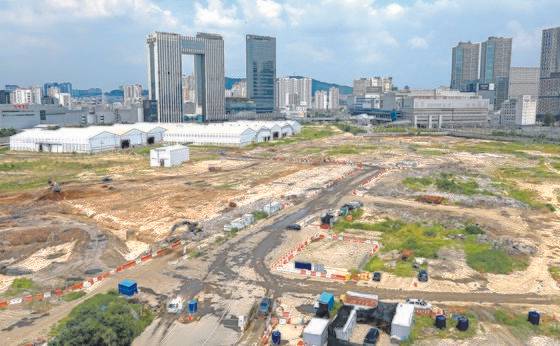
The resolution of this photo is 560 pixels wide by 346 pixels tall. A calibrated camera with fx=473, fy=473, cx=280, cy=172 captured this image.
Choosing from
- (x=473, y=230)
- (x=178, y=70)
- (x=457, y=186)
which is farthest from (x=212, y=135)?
(x=473, y=230)

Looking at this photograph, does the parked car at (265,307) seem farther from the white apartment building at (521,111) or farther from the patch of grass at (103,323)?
the white apartment building at (521,111)

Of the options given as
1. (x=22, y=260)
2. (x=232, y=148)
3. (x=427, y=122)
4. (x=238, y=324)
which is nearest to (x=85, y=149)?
(x=232, y=148)

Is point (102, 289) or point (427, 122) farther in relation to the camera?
point (427, 122)

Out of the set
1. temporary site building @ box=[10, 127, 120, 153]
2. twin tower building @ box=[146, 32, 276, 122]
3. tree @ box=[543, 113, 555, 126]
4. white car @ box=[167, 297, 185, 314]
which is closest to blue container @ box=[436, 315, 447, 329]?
white car @ box=[167, 297, 185, 314]

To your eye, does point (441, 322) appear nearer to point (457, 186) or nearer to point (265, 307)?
point (265, 307)

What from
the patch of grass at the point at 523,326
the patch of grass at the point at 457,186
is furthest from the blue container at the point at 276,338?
the patch of grass at the point at 457,186

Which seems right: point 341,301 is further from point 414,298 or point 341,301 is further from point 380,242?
point 380,242

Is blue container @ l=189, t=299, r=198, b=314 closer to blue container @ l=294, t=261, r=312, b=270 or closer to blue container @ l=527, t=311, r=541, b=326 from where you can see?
blue container @ l=294, t=261, r=312, b=270
